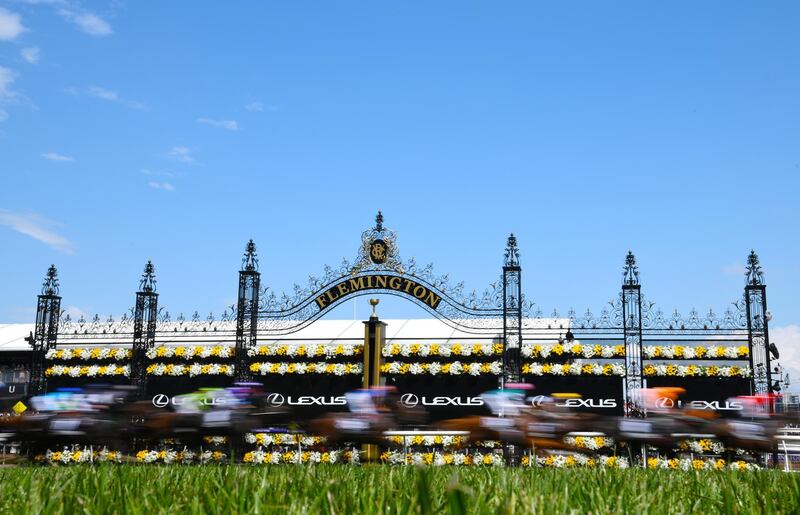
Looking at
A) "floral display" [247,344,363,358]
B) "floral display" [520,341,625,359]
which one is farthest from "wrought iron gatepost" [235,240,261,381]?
"floral display" [520,341,625,359]

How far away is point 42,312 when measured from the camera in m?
25.1

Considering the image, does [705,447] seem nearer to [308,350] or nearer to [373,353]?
[373,353]

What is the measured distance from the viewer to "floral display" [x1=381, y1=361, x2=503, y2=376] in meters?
21.4

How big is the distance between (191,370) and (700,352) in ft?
49.9

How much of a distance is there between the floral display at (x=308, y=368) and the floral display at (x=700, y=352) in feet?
28.4

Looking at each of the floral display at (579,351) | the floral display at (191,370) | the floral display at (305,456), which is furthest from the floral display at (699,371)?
the floral display at (191,370)

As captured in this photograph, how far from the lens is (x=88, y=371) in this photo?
951 inches

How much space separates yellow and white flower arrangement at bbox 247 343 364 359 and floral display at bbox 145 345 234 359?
914mm

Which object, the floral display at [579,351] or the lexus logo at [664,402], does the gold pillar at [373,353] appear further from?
Answer: the lexus logo at [664,402]

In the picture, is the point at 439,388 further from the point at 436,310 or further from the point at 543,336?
the point at 543,336

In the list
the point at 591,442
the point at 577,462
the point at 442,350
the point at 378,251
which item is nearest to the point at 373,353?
the point at 442,350

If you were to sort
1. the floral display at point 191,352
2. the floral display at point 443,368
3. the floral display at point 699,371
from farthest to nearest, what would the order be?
the floral display at point 191,352, the floral display at point 443,368, the floral display at point 699,371

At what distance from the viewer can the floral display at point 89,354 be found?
24484 millimetres

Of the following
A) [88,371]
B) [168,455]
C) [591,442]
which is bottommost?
[168,455]
